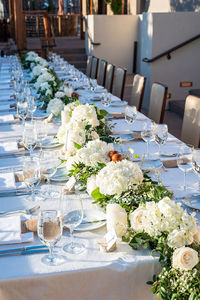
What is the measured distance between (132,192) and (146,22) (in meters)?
5.68

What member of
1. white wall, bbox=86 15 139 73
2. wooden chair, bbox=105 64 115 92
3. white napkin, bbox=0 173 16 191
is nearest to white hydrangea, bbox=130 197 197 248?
white napkin, bbox=0 173 16 191

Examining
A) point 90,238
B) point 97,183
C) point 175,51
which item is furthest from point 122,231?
point 175,51

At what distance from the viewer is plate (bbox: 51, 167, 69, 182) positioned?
1851mm

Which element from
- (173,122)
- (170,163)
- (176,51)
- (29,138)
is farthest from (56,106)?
(176,51)

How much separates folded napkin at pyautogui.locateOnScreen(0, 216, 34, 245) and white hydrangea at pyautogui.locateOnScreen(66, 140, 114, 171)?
1.27ft

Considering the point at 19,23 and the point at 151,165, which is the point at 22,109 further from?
the point at 19,23

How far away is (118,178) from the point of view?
1.44 metres

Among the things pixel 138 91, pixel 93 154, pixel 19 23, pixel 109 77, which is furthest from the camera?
pixel 19 23

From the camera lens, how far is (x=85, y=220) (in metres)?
1.49

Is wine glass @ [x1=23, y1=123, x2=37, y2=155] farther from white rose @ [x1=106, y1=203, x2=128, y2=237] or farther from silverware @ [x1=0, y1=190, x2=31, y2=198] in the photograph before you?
white rose @ [x1=106, y1=203, x2=128, y2=237]

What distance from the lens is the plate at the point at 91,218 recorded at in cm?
143

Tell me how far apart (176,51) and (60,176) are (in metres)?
5.21

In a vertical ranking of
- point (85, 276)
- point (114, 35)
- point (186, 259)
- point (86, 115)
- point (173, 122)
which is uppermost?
point (114, 35)

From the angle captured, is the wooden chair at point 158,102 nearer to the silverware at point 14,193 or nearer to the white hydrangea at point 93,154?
the white hydrangea at point 93,154
